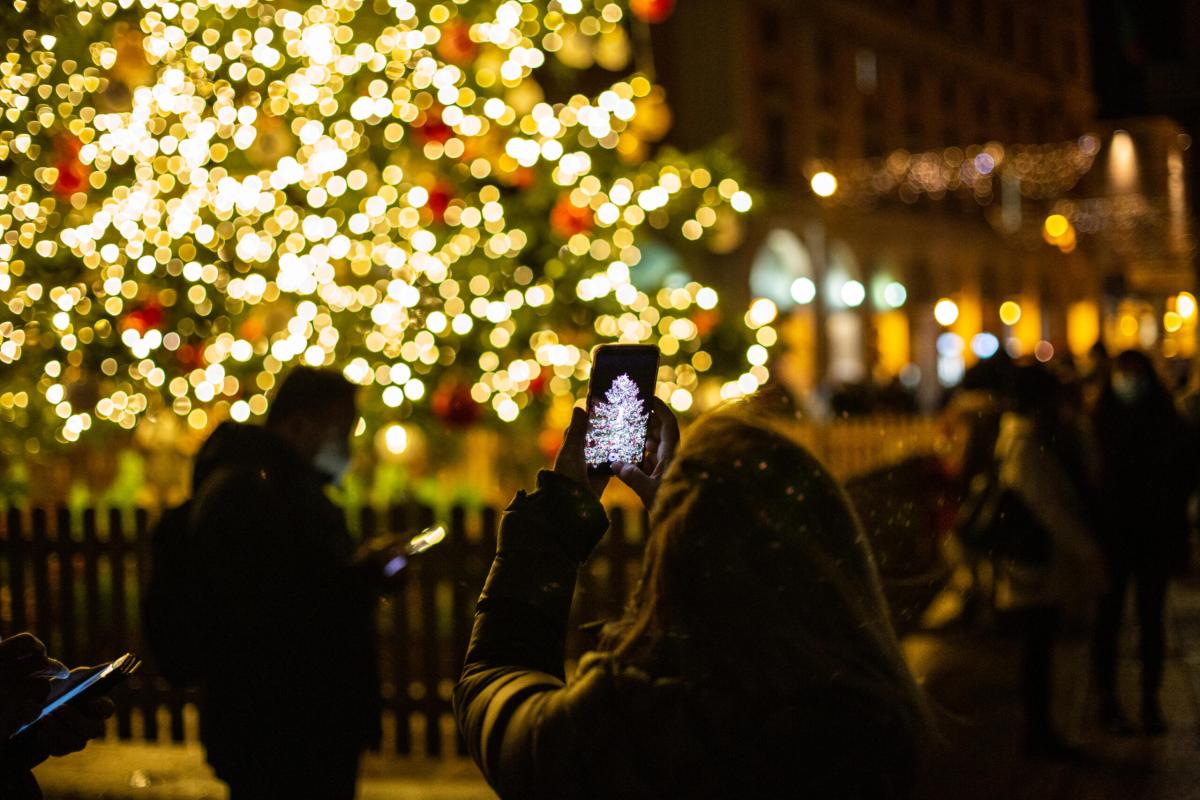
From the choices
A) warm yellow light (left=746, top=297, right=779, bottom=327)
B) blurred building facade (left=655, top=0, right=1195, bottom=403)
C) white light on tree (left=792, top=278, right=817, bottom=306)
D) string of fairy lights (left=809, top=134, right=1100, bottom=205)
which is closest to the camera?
warm yellow light (left=746, top=297, right=779, bottom=327)

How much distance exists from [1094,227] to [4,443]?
20.0 metres

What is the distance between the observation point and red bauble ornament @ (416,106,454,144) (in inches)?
297

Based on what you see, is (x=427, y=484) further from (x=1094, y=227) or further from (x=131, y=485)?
(x=1094, y=227)

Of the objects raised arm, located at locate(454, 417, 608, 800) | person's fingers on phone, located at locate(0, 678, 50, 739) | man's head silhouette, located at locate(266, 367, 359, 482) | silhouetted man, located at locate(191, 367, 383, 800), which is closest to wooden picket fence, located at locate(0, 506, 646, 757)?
man's head silhouette, located at locate(266, 367, 359, 482)

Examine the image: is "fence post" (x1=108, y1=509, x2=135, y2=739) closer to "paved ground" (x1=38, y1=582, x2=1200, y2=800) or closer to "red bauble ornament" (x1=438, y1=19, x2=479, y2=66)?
"paved ground" (x1=38, y1=582, x2=1200, y2=800)

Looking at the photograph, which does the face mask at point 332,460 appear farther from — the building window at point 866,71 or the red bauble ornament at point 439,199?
the building window at point 866,71

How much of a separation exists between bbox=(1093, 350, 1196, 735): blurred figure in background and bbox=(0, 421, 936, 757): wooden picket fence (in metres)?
1.13

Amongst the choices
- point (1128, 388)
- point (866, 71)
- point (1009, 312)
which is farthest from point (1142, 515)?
point (1009, 312)

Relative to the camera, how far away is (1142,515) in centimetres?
696

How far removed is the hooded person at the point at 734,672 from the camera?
1691 mm

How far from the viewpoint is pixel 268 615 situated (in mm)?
3553

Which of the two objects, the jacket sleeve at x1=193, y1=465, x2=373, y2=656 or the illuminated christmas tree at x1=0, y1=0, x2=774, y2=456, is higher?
the illuminated christmas tree at x1=0, y1=0, x2=774, y2=456

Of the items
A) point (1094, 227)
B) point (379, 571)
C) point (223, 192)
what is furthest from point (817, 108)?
point (379, 571)

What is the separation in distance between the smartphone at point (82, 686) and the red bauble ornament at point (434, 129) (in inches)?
217
